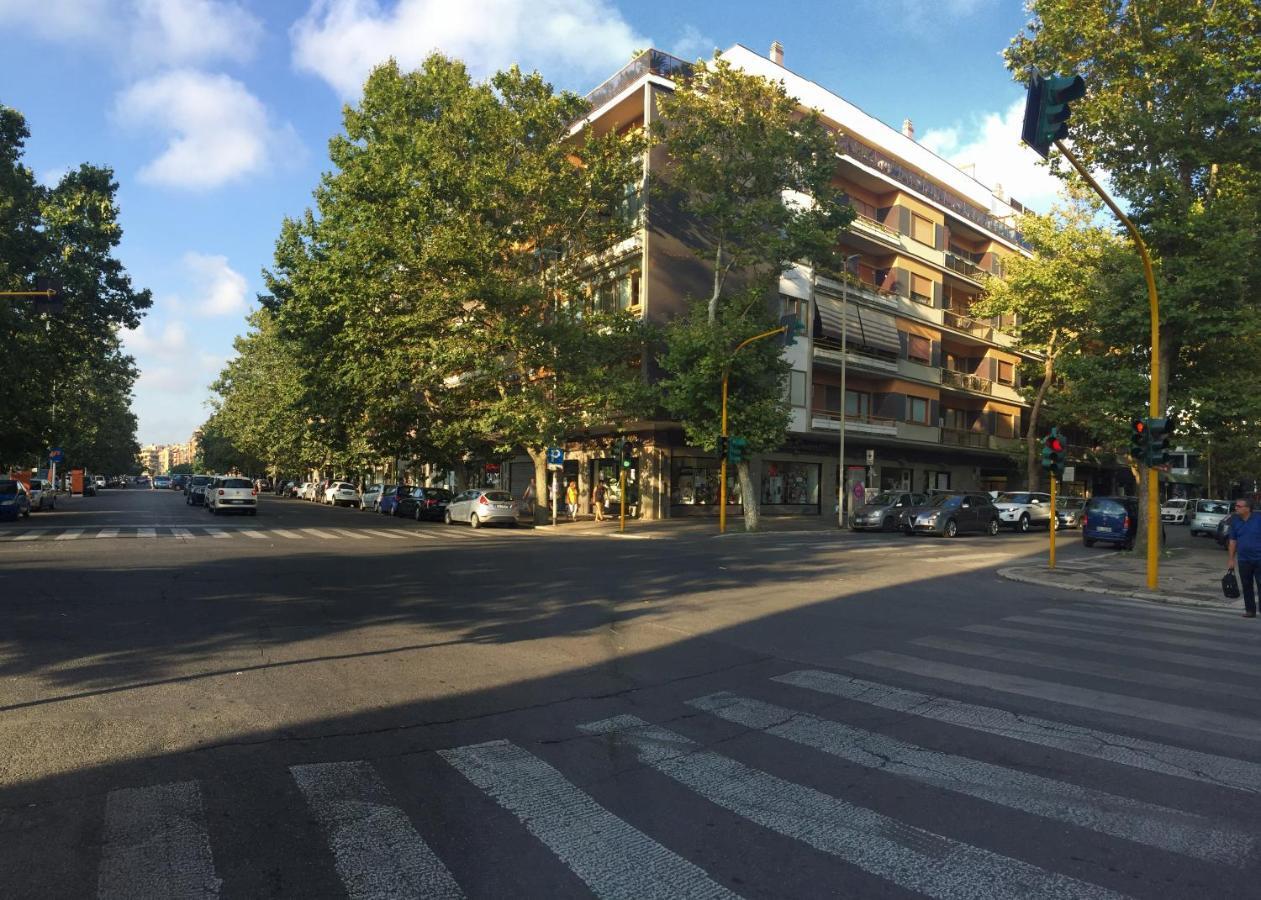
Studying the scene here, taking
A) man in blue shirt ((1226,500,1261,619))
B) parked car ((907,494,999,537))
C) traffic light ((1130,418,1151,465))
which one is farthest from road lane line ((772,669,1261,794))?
parked car ((907,494,999,537))

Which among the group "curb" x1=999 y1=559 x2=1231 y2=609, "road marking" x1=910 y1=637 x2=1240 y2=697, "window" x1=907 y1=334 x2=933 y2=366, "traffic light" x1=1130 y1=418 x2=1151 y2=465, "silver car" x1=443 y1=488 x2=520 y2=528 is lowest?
"curb" x1=999 y1=559 x2=1231 y2=609

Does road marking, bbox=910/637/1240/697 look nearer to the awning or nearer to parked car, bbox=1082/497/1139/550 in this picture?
parked car, bbox=1082/497/1139/550

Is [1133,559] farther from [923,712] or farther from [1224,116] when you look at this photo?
[923,712]

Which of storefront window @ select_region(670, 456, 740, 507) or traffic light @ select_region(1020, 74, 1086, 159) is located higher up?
traffic light @ select_region(1020, 74, 1086, 159)

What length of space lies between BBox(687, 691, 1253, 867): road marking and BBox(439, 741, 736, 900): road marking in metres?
1.74

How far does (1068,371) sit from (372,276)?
76.5 ft

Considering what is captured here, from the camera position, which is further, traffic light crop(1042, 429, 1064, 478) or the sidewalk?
traffic light crop(1042, 429, 1064, 478)

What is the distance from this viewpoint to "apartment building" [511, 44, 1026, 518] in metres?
35.7

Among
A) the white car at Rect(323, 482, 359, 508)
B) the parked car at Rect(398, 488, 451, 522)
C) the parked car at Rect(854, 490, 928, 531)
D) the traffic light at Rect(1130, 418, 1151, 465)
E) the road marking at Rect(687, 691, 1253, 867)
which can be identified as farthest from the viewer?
the white car at Rect(323, 482, 359, 508)

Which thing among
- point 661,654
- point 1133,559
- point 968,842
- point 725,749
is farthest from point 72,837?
point 1133,559

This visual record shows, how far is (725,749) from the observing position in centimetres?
523

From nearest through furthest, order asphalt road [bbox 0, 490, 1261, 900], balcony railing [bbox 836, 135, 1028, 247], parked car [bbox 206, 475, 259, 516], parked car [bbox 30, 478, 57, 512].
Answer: asphalt road [bbox 0, 490, 1261, 900], parked car [bbox 206, 475, 259, 516], parked car [bbox 30, 478, 57, 512], balcony railing [bbox 836, 135, 1028, 247]

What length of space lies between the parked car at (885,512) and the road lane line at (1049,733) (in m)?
24.8

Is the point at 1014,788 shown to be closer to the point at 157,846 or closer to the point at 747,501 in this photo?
the point at 157,846
